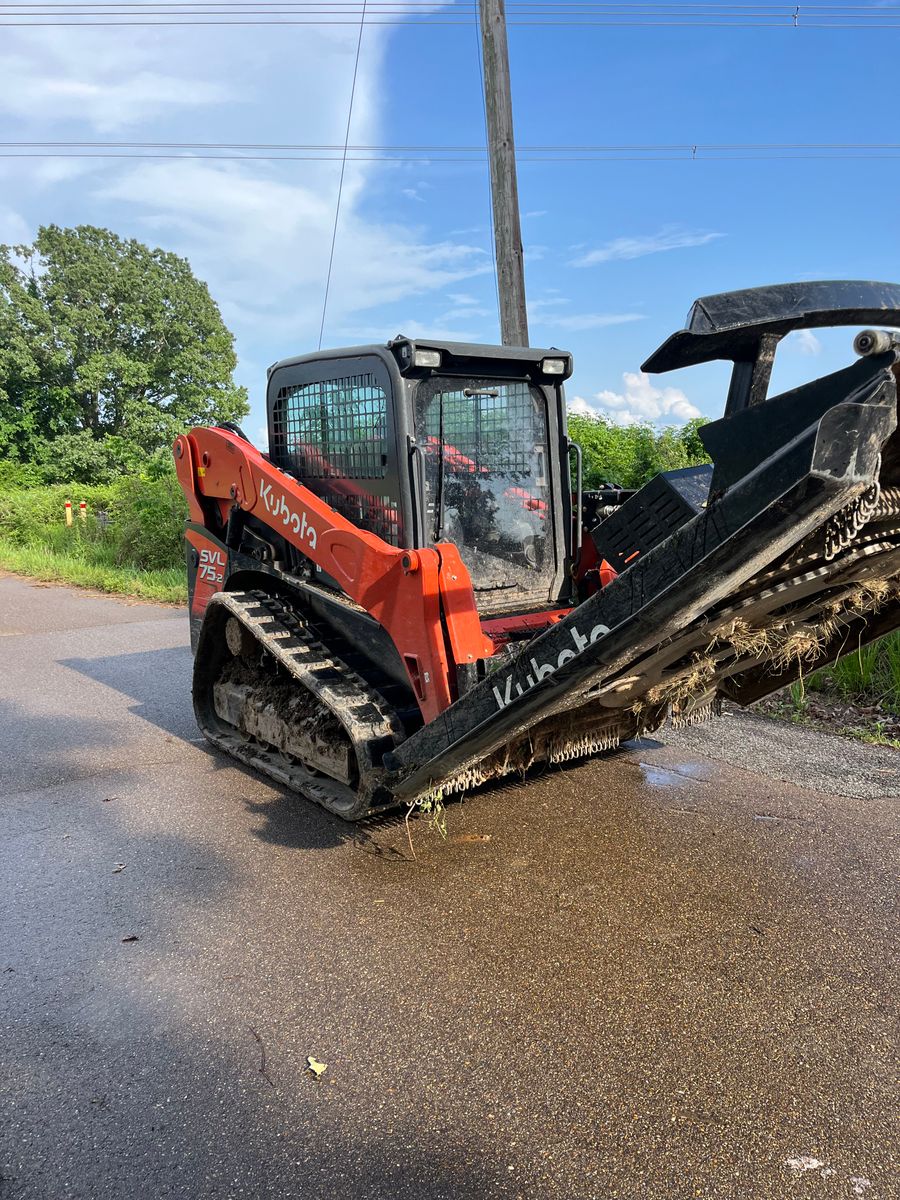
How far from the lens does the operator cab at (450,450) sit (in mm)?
4086

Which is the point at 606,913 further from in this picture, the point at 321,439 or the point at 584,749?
the point at 321,439

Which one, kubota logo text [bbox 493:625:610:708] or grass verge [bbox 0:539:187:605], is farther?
grass verge [bbox 0:539:187:605]

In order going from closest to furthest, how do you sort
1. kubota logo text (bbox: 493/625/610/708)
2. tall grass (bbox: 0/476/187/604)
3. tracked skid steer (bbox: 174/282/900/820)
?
tracked skid steer (bbox: 174/282/900/820), kubota logo text (bbox: 493/625/610/708), tall grass (bbox: 0/476/187/604)

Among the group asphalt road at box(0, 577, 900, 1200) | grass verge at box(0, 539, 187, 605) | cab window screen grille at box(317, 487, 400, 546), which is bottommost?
asphalt road at box(0, 577, 900, 1200)

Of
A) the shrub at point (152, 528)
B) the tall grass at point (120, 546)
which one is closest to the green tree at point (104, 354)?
the tall grass at point (120, 546)

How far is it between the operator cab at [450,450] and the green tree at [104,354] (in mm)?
31458

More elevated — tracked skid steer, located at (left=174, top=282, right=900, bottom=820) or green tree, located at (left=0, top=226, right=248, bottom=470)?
green tree, located at (left=0, top=226, right=248, bottom=470)

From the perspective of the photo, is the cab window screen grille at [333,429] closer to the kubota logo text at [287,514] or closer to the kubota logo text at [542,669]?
the kubota logo text at [287,514]

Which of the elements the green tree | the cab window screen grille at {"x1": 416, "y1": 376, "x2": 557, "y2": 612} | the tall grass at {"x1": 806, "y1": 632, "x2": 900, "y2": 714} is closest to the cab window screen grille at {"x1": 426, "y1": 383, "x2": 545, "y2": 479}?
the cab window screen grille at {"x1": 416, "y1": 376, "x2": 557, "y2": 612}

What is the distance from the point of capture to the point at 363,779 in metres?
3.81

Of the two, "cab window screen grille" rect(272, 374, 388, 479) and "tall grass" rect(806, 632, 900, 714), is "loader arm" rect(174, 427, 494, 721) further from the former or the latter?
"tall grass" rect(806, 632, 900, 714)

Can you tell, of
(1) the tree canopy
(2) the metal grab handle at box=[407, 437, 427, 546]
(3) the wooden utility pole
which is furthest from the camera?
(1) the tree canopy

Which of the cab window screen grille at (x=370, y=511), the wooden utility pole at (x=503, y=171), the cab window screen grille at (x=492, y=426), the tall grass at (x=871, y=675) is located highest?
the wooden utility pole at (x=503, y=171)

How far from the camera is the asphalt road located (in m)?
2.25
